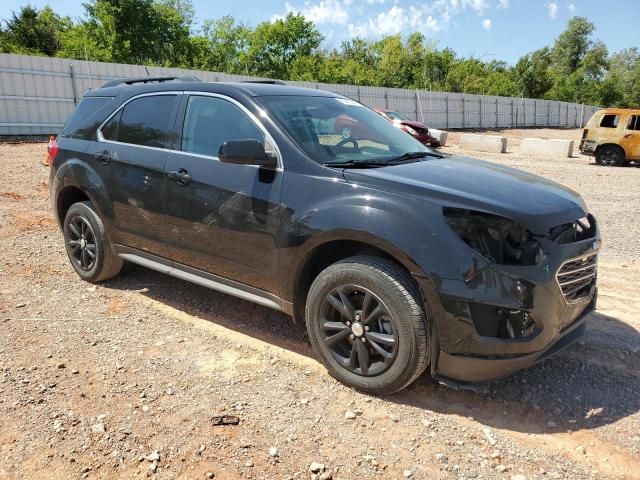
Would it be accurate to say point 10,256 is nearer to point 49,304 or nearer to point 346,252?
point 49,304

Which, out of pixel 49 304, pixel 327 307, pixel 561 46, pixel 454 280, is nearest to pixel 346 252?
pixel 327 307

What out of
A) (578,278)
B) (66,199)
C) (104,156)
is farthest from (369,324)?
(66,199)

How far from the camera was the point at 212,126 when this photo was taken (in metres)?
3.86

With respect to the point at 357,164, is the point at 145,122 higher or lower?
higher

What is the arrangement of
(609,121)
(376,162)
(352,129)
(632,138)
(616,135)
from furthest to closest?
1. (609,121)
2. (616,135)
3. (632,138)
4. (352,129)
5. (376,162)

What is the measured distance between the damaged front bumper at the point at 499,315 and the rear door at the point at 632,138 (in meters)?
16.1

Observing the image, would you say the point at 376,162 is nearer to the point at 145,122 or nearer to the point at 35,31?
the point at 145,122

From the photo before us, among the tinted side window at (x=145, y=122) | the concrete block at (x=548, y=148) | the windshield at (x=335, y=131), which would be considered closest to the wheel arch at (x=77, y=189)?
the tinted side window at (x=145, y=122)

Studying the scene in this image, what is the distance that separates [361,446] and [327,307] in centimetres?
85

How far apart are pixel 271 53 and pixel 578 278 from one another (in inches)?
1882

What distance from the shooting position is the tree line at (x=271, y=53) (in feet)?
109

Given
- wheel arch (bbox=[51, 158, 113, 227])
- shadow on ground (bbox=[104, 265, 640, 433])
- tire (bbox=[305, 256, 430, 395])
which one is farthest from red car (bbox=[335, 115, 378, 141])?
wheel arch (bbox=[51, 158, 113, 227])

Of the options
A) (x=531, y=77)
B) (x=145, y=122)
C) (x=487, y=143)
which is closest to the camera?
(x=145, y=122)

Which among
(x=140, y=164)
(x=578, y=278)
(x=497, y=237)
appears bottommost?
(x=578, y=278)
